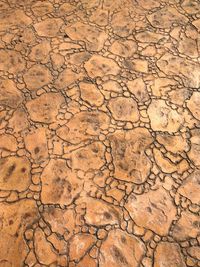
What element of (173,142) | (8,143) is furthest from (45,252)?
(173,142)

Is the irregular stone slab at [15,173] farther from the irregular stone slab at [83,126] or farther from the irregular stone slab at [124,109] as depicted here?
the irregular stone slab at [124,109]

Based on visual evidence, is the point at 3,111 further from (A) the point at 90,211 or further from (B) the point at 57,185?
(A) the point at 90,211

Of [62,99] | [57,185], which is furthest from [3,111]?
[57,185]

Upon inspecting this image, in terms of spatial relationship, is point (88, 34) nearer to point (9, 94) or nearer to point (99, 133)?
point (9, 94)

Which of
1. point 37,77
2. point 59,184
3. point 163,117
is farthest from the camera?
point 37,77

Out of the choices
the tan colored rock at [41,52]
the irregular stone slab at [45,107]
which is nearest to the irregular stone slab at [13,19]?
the tan colored rock at [41,52]
